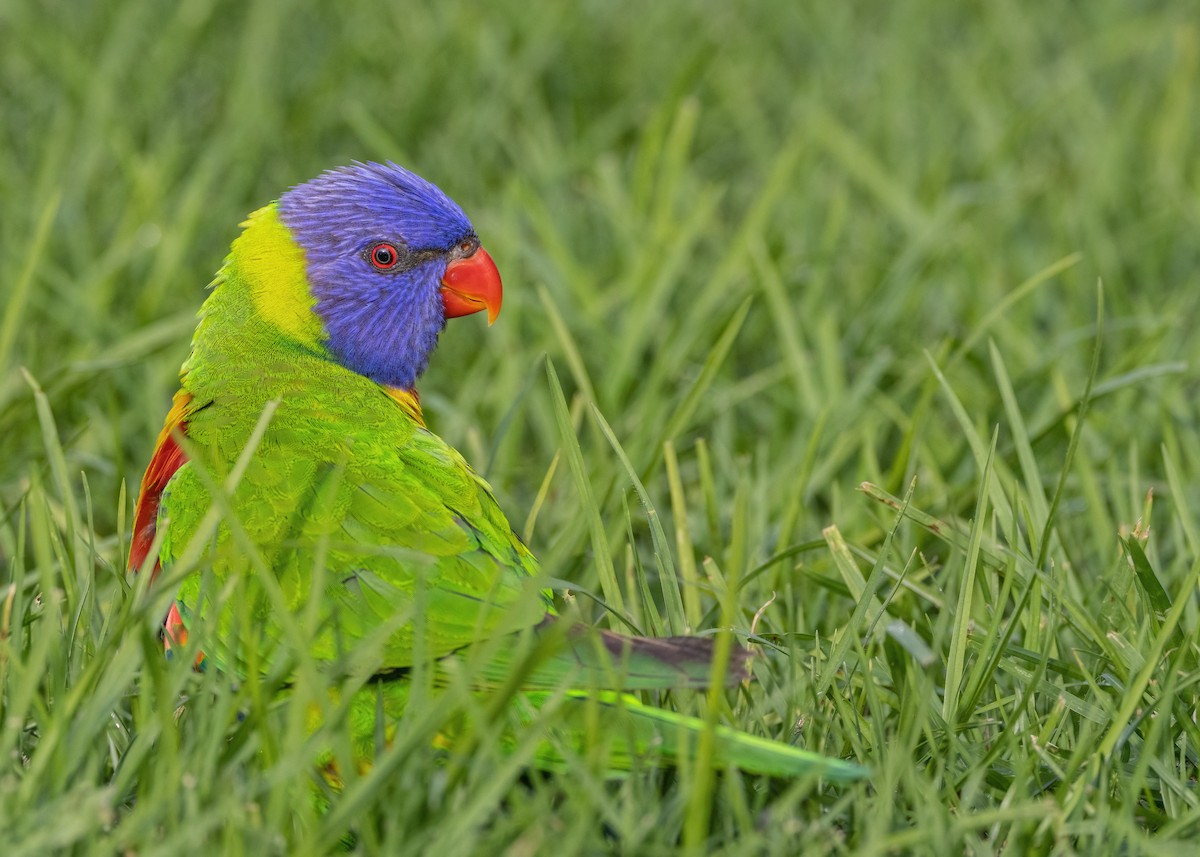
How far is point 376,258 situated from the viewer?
9.23ft

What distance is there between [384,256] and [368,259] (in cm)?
4

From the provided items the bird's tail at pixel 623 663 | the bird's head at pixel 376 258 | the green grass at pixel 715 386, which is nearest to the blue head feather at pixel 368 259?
the bird's head at pixel 376 258

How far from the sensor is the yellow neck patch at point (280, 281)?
8.95 ft

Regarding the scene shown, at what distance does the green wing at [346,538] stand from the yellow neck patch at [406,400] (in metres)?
0.20

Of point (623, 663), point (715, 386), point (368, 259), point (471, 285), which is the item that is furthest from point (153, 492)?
point (715, 386)

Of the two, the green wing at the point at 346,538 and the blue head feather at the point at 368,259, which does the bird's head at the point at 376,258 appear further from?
the green wing at the point at 346,538

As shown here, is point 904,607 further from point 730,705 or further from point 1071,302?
point 1071,302

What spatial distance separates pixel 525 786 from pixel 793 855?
0.49 metres

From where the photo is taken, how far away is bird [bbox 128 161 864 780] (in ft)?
6.17

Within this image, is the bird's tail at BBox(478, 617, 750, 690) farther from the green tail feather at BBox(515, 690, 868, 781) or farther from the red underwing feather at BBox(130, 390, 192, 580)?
the red underwing feather at BBox(130, 390, 192, 580)

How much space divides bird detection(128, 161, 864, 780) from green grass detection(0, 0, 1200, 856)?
10 centimetres

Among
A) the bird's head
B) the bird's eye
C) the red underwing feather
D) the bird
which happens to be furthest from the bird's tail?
the bird's eye

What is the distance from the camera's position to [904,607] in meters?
2.60

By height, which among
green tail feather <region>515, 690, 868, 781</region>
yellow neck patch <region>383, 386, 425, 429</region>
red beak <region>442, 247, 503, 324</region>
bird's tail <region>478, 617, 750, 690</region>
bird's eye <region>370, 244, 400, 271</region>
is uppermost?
bird's eye <region>370, 244, 400, 271</region>
